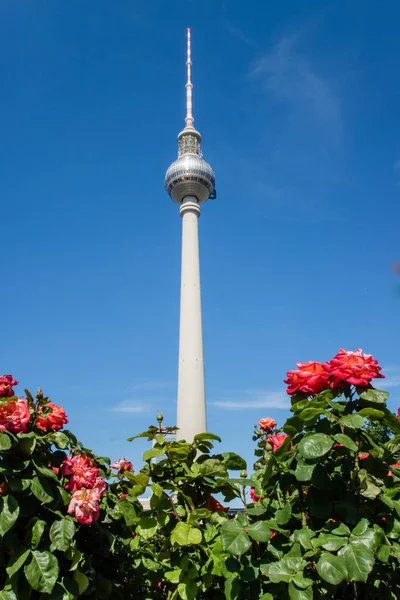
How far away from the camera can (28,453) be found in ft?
9.02

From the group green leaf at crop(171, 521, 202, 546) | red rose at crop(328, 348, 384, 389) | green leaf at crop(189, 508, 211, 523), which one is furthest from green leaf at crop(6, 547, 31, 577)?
red rose at crop(328, 348, 384, 389)

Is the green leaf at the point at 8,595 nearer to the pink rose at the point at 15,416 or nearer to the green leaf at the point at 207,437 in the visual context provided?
the pink rose at the point at 15,416

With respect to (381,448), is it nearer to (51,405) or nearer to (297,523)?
(297,523)

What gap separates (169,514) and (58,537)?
0.66 metres

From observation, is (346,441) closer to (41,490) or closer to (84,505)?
(84,505)

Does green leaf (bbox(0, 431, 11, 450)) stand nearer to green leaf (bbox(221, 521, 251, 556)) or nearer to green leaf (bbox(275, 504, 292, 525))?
green leaf (bbox(221, 521, 251, 556))

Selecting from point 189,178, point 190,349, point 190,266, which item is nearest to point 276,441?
point 190,349

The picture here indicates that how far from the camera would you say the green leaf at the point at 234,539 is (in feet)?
7.66

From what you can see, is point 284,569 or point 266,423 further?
point 266,423

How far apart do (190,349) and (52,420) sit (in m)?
34.8

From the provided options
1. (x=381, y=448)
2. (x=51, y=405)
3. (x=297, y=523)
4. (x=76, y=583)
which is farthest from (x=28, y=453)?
(x=381, y=448)

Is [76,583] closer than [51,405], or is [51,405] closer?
[76,583]

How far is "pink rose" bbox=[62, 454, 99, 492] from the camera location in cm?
287

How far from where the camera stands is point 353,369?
2.70 m
